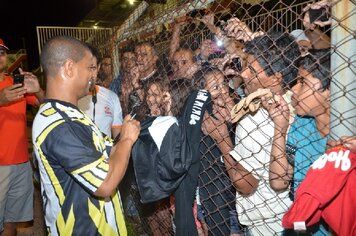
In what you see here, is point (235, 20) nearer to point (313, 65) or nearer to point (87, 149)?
point (313, 65)

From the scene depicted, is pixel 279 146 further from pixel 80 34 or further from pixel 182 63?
pixel 80 34

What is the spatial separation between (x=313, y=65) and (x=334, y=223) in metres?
0.73

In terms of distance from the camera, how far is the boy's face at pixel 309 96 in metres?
1.55

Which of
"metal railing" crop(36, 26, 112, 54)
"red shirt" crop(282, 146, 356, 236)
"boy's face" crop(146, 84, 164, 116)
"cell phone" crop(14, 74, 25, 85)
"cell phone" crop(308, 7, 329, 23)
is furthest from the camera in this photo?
"metal railing" crop(36, 26, 112, 54)

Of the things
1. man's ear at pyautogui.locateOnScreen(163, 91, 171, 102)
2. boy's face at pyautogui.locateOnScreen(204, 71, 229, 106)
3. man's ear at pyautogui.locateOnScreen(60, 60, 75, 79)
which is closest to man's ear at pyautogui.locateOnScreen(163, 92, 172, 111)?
man's ear at pyautogui.locateOnScreen(163, 91, 171, 102)

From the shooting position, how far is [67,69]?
1909 mm

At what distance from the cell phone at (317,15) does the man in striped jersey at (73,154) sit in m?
1.18

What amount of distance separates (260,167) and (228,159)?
26cm

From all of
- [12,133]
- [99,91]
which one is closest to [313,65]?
[99,91]

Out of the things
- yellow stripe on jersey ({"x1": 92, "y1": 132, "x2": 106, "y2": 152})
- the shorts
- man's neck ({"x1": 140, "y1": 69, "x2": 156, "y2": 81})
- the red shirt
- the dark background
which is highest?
the dark background

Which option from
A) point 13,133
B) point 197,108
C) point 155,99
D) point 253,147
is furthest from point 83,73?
point 13,133

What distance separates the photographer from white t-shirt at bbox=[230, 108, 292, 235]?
73.3 inches

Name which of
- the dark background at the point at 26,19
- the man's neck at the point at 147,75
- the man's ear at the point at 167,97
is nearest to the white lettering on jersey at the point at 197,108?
the man's ear at the point at 167,97

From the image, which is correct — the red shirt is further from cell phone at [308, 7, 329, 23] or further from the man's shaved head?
the man's shaved head
